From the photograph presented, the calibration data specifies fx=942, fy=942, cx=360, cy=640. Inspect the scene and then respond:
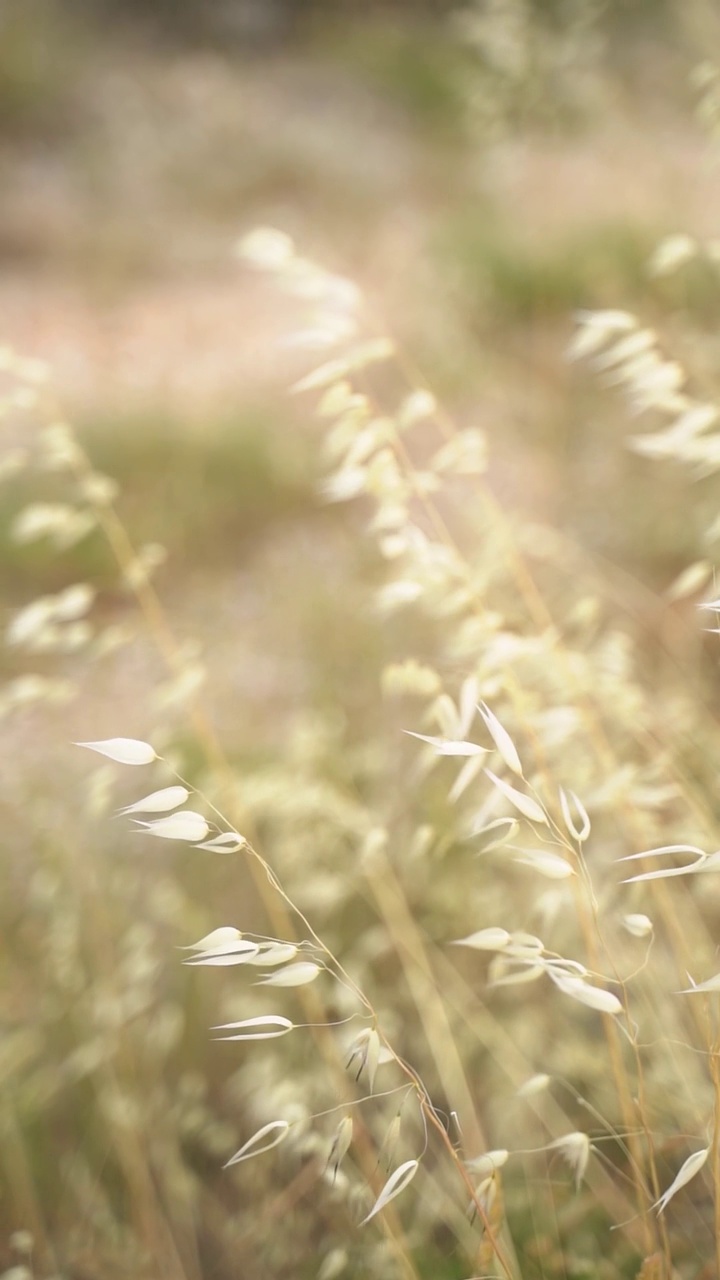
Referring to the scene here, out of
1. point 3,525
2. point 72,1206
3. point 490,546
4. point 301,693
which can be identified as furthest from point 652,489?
point 72,1206

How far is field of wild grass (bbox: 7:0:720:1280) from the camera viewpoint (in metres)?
0.66

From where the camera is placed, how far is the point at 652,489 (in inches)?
70.4

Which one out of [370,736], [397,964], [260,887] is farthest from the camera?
[370,736]

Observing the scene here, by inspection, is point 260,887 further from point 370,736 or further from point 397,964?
point 370,736

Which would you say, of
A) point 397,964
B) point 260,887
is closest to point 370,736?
point 397,964

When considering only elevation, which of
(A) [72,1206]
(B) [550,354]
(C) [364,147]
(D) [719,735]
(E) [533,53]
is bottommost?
(A) [72,1206]

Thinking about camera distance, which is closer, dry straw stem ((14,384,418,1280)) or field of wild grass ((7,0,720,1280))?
field of wild grass ((7,0,720,1280))

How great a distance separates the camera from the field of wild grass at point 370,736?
657 mm

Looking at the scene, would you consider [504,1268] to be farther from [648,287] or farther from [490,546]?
[648,287]

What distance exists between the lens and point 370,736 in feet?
4.35

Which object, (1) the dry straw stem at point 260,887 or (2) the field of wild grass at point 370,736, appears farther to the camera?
(1) the dry straw stem at point 260,887

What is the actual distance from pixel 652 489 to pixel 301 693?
2.62 feet

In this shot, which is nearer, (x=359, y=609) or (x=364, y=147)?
(x=359, y=609)

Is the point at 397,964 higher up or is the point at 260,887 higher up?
the point at 260,887
